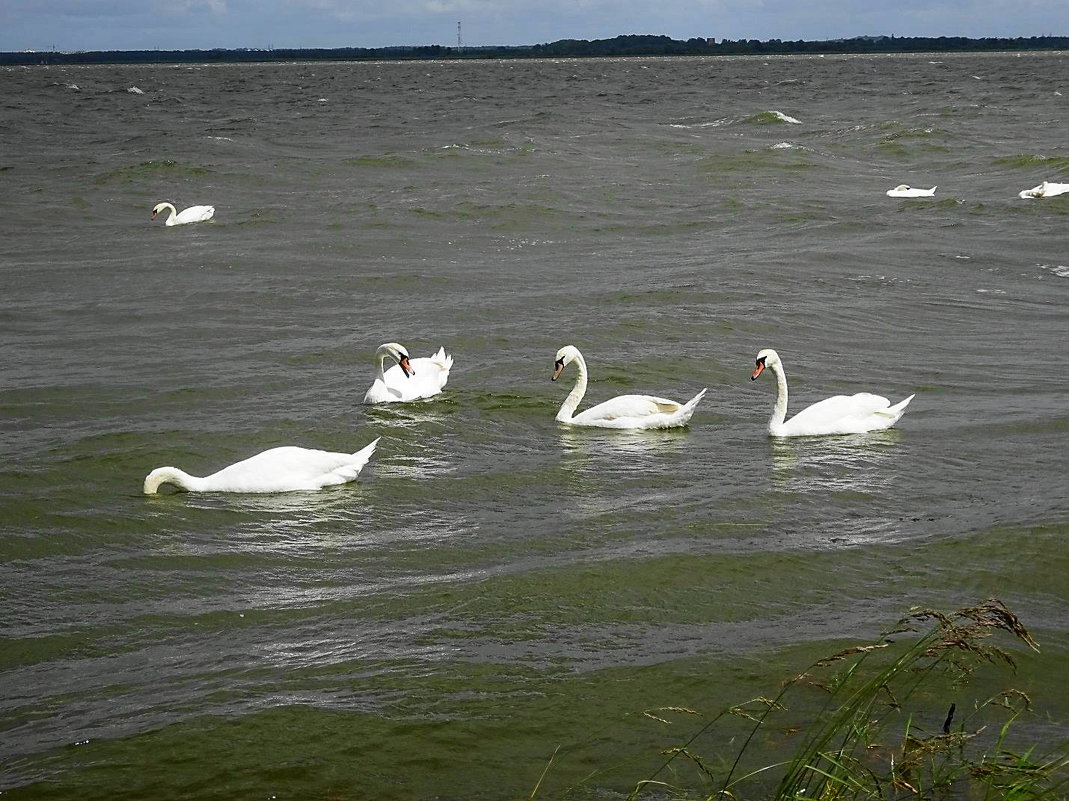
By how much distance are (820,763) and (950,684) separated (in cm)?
149

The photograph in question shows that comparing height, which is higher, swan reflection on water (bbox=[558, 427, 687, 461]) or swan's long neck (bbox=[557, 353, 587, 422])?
swan's long neck (bbox=[557, 353, 587, 422])

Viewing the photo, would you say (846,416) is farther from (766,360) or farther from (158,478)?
(158,478)

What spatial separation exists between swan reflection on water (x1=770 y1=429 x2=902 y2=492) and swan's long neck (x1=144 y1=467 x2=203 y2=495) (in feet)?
12.5

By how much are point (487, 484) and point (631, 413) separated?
1.80 m

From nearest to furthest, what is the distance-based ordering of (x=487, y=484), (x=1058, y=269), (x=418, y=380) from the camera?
1. (x=487, y=484)
2. (x=418, y=380)
3. (x=1058, y=269)

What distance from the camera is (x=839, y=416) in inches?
388

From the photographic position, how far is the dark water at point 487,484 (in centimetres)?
559

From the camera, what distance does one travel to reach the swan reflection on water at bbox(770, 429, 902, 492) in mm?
8797

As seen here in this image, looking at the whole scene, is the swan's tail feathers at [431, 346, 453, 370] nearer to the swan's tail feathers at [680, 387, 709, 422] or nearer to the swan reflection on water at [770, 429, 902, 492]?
the swan's tail feathers at [680, 387, 709, 422]

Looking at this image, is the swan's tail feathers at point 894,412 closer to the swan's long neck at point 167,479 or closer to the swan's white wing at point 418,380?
the swan's white wing at point 418,380

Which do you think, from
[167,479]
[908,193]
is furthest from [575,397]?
[908,193]

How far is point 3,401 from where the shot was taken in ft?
35.9

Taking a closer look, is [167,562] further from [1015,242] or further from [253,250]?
[1015,242]

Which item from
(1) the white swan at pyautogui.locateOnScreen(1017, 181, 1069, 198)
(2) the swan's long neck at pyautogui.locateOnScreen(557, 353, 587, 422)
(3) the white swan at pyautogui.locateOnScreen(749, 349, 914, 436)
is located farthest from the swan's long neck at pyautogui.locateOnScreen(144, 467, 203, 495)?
(1) the white swan at pyautogui.locateOnScreen(1017, 181, 1069, 198)
